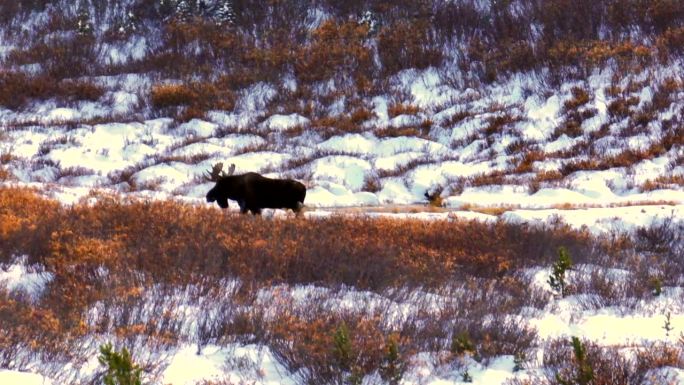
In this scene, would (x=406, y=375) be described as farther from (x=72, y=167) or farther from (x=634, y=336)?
(x=72, y=167)

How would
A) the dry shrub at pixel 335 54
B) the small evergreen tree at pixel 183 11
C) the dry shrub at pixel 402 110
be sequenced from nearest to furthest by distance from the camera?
1. the dry shrub at pixel 402 110
2. the dry shrub at pixel 335 54
3. the small evergreen tree at pixel 183 11

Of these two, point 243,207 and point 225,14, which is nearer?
point 243,207

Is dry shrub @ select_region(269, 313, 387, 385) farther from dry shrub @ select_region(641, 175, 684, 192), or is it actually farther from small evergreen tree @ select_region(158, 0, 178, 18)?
small evergreen tree @ select_region(158, 0, 178, 18)

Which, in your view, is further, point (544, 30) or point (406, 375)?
point (544, 30)

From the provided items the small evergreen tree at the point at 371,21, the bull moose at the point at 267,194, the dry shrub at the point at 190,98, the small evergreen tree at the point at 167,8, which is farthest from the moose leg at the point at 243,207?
A: the small evergreen tree at the point at 167,8

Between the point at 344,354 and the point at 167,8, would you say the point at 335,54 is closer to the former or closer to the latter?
the point at 167,8

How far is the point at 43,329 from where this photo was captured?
5.64 meters

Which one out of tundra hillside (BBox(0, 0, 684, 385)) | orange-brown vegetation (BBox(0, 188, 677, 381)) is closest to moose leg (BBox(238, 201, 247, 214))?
tundra hillside (BBox(0, 0, 684, 385))

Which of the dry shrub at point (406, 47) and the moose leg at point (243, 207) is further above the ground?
the dry shrub at point (406, 47)

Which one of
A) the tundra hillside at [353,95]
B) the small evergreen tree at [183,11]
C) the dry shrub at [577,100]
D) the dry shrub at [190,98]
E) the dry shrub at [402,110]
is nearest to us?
the tundra hillside at [353,95]

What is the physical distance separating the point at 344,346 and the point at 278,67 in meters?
24.2

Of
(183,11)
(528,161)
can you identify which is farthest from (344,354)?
(183,11)

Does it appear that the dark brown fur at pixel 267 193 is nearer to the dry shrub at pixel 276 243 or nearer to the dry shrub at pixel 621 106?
the dry shrub at pixel 276 243

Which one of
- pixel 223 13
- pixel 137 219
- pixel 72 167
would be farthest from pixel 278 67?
pixel 137 219
